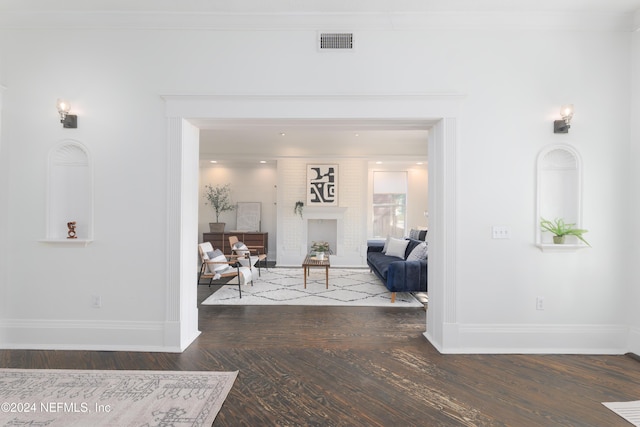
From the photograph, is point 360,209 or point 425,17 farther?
point 360,209

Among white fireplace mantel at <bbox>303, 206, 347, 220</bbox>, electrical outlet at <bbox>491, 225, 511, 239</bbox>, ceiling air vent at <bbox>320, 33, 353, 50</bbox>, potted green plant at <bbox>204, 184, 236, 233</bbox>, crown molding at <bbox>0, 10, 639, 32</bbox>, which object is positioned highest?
crown molding at <bbox>0, 10, 639, 32</bbox>

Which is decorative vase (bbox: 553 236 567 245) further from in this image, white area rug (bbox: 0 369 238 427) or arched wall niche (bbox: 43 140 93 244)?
arched wall niche (bbox: 43 140 93 244)

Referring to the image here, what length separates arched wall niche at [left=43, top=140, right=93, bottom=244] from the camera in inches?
123

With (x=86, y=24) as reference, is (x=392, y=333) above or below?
below

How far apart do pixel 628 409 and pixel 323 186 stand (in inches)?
249

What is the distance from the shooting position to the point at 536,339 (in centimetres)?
305

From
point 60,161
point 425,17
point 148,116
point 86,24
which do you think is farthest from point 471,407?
point 86,24

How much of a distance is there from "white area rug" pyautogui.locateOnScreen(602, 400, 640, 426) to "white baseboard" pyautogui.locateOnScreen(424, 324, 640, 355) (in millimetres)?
789

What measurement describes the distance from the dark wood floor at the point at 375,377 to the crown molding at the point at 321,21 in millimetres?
3245

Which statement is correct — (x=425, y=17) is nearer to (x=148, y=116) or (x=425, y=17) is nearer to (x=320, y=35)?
(x=320, y=35)

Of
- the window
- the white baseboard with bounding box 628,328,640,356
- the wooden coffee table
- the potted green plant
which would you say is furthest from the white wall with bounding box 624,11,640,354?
the potted green plant

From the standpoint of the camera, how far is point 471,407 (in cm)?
218

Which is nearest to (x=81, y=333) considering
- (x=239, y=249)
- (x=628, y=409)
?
(x=239, y=249)

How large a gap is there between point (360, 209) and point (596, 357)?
5.36 meters
